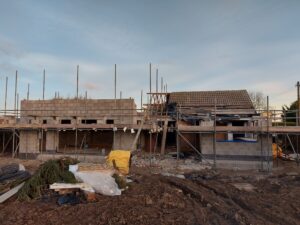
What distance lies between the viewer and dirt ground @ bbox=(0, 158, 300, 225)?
584cm

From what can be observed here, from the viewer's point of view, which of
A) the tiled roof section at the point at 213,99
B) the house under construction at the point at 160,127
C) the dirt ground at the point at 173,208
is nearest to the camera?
the dirt ground at the point at 173,208

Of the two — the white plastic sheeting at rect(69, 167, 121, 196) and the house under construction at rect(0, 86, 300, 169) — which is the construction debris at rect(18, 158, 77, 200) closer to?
the white plastic sheeting at rect(69, 167, 121, 196)

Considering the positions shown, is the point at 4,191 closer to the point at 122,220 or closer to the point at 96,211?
the point at 96,211

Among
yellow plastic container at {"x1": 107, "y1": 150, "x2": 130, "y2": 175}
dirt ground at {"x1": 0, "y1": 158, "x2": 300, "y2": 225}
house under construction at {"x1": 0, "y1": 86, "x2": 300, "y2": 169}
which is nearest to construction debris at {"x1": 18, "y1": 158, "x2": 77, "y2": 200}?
dirt ground at {"x1": 0, "y1": 158, "x2": 300, "y2": 225}

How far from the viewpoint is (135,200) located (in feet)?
23.0

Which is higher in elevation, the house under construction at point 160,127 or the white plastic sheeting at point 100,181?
the house under construction at point 160,127

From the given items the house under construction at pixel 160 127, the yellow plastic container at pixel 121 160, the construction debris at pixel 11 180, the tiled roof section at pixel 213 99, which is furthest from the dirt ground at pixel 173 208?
the tiled roof section at pixel 213 99

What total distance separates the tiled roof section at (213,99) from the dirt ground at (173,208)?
9.09 meters

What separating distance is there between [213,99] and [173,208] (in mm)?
13290

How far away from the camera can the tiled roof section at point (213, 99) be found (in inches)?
699

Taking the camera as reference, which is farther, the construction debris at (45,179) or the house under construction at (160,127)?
the house under construction at (160,127)

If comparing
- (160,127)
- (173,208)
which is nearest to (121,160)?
(173,208)

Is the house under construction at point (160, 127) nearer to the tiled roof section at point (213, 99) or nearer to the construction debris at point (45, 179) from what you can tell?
the tiled roof section at point (213, 99)

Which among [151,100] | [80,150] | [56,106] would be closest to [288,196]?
[151,100]
